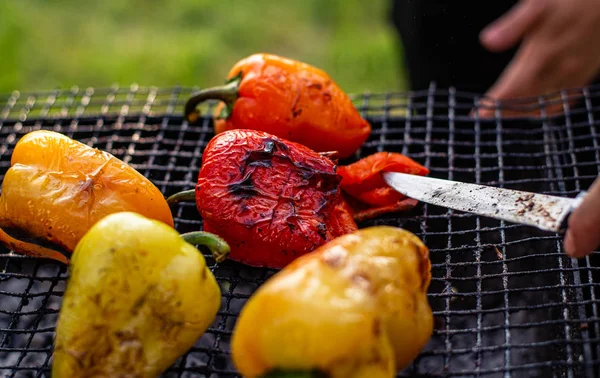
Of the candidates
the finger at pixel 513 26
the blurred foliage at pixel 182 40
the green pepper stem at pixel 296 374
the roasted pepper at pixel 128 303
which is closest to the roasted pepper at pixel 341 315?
the green pepper stem at pixel 296 374

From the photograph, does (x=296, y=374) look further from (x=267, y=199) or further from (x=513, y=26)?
(x=513, y=26)

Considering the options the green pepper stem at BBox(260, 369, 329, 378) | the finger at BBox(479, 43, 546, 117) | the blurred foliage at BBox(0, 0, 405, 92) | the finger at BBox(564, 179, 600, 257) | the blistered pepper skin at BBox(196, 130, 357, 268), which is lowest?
the blurred foliage at BBox(0, 0, 405, 92)

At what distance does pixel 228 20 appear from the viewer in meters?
6.66

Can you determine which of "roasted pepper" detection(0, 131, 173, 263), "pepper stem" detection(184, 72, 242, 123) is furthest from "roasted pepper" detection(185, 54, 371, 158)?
"roasted pepper" detection(0, 131, 173, 263)

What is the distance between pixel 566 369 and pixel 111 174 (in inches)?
64.8

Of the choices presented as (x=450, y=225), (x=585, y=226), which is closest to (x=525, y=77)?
(x=450, y=225)

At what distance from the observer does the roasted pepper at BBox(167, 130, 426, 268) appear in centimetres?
226

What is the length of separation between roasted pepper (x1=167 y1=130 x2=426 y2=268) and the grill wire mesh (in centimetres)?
20

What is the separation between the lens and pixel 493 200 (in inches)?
88.4

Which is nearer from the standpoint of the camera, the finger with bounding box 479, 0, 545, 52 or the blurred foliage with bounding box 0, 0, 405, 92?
the finger with bounding box 479, 0, 545, 52

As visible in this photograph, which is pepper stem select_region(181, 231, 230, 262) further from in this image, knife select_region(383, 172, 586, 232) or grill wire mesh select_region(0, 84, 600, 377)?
knife select_region(383, 172, 586, 232)

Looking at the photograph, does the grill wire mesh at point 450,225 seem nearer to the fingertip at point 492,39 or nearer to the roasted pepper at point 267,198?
the roasted pepper at point 267,198

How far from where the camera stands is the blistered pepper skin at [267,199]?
88.9 inches

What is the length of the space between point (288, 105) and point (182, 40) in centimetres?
404
